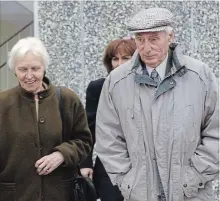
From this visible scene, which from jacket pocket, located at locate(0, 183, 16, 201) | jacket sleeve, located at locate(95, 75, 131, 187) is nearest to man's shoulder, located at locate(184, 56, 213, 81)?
jacket sleeve, located at locate(95, 75, 131, 187)

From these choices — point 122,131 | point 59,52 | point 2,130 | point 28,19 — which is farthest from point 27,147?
point 28,19

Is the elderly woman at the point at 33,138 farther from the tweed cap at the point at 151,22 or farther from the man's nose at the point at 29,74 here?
the tweed cap at the point at 151,22

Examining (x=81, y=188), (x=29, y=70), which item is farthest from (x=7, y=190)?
(x=29, y=70)

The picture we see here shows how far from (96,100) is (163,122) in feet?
4.36

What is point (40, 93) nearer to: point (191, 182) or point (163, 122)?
point (163, 122)

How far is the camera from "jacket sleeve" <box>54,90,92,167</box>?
4320 mm

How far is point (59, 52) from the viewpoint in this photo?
21.3ft

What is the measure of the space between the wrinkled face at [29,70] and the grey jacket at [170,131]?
22.6 inches

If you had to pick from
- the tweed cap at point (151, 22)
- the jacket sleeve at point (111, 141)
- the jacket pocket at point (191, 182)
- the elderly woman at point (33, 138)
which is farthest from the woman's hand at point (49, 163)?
the tweed cap at point (151, 22)

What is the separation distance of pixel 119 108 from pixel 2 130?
761 millimetres

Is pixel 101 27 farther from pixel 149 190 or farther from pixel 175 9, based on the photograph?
pixel 149 190

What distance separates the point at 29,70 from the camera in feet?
14.0

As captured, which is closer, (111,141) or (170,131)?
(170,131)

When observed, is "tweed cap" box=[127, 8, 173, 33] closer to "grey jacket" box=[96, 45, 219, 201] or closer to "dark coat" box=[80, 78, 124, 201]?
"grey jacket" box=[96, 45, 219, 201]
